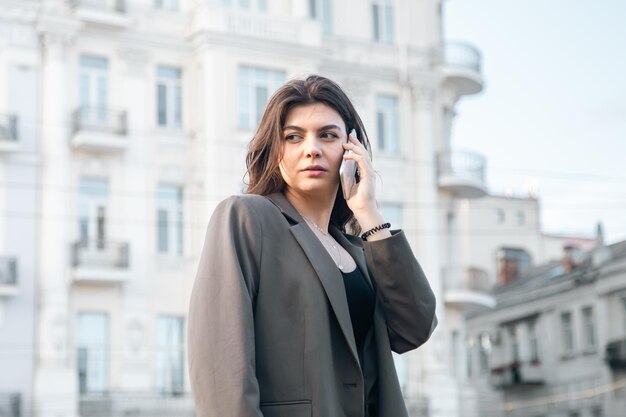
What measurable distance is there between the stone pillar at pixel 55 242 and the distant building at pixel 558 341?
15500mm

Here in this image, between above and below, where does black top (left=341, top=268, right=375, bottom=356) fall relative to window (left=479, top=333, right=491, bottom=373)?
below

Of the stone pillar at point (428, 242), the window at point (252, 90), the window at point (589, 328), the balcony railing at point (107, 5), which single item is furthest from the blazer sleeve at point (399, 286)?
the window at point (589, 328)

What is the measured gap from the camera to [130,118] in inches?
1248

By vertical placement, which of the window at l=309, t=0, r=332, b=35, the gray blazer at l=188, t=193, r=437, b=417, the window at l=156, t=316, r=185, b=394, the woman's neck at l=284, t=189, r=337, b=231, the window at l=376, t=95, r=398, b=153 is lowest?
the gray blazer at l=188, t=193, r=437, b=417

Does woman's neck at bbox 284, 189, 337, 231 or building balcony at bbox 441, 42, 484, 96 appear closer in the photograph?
woman's neck at bbox 284, 189, 337, 231

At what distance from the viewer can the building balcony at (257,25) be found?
1277 inches

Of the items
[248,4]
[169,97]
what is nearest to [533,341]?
[248,4]

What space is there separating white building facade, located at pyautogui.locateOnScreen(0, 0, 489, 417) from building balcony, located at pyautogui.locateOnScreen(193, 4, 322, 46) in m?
0.04

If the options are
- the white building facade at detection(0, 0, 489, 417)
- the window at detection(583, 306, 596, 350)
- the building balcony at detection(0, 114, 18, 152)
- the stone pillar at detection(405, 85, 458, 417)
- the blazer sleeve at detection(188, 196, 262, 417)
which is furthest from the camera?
the window at detection(583, 306, 596, 350)

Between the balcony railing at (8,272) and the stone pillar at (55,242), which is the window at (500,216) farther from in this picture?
the balcony railing at (8,272)

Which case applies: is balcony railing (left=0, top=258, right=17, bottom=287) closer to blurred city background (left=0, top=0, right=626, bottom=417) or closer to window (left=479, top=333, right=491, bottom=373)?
blurred city background (left=0, top=0, right=626, bottom=417)

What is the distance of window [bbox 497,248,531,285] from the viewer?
54.4 meters

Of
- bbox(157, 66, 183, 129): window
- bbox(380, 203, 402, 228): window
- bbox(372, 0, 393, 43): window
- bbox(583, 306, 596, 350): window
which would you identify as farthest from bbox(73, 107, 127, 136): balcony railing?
bbox(583, 306, 596, 350): window

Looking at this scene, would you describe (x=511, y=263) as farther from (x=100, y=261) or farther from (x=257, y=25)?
(x=100, y=261)
